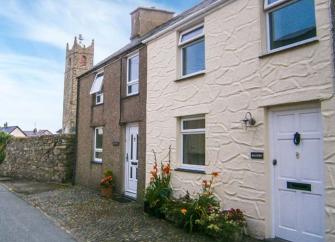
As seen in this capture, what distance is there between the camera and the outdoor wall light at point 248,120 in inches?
279

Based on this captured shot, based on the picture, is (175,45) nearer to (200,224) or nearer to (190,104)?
(190,104)

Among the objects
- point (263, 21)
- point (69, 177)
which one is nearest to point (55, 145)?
point (69, 177)

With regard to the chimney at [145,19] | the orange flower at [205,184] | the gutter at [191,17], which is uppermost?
the chimney at [145,19]

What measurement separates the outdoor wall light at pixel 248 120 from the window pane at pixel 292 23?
1419mm

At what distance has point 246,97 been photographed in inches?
289

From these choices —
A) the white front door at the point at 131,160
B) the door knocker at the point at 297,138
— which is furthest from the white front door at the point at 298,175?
the white front door at the point at 131,160

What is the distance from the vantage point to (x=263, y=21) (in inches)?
283

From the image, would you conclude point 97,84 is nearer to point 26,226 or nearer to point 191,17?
point 191,17

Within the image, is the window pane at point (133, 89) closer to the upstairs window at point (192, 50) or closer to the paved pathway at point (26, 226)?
the upstairs window at point (192, 50)

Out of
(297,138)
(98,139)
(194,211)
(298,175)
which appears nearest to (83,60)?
(98,139)

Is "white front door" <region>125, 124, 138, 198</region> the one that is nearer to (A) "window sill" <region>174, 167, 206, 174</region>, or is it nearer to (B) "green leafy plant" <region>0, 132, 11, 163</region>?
(A) "window sill" <region>174, 167, 206, 174</region>

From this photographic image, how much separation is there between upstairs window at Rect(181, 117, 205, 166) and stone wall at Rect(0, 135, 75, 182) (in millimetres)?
8820

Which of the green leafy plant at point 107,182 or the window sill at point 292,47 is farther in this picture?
the green leafy plant at point 107,182

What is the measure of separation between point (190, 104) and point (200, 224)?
3.13 m
